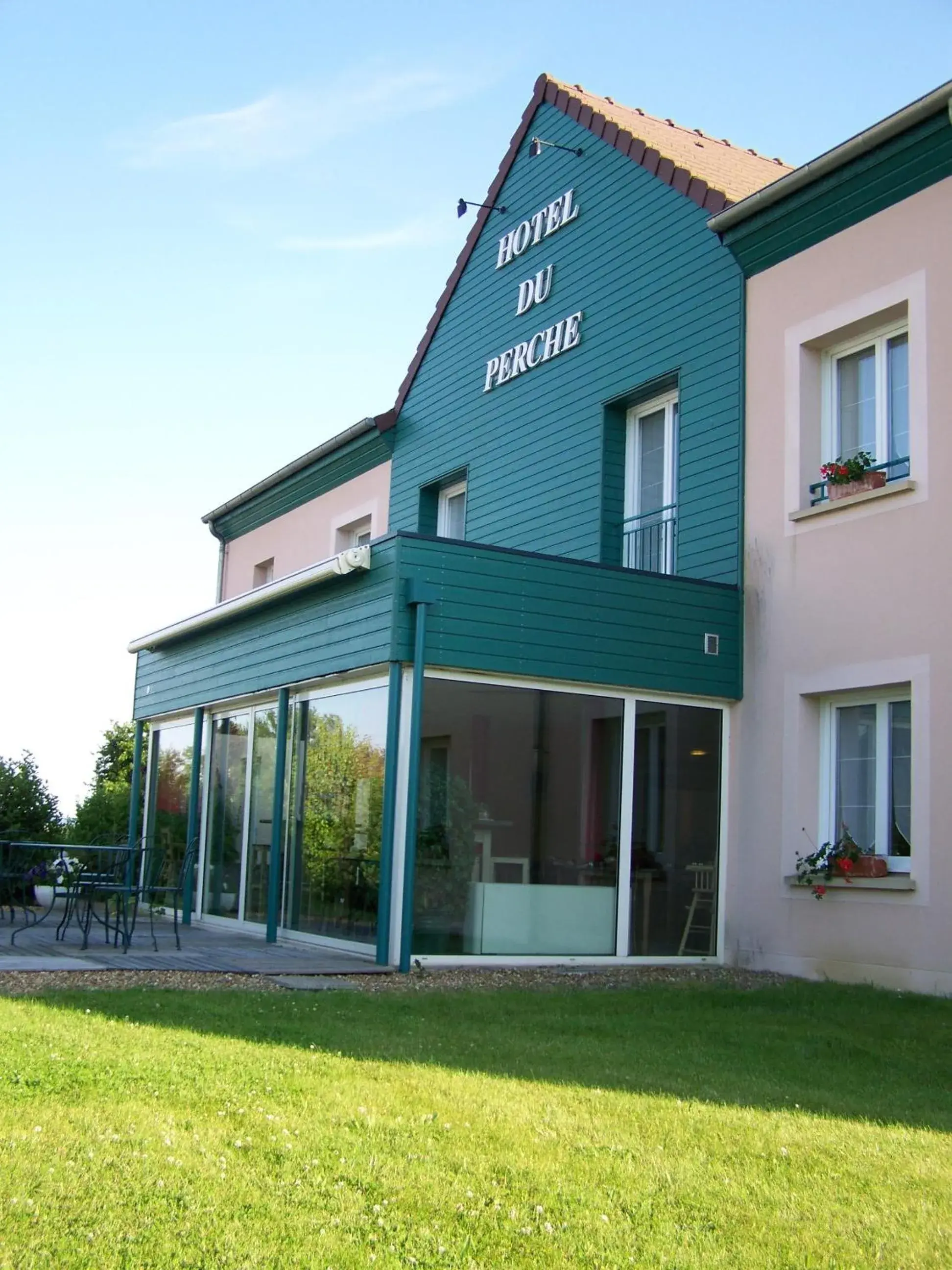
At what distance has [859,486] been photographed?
32.1 ft

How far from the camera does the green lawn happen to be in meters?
3.41

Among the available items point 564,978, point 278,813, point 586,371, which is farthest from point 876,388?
point 278,813

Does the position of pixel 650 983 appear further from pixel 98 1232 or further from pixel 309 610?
pixel 98 1232

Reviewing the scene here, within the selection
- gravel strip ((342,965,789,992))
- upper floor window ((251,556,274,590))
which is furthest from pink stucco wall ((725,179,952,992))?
Result: upper floor window ((251,556,274,590))

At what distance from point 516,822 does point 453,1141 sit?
5.44m

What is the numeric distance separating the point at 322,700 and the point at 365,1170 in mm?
7155

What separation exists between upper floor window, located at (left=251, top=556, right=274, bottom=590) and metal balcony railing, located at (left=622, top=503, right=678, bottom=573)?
860cm

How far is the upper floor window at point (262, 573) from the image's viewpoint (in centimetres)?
1980

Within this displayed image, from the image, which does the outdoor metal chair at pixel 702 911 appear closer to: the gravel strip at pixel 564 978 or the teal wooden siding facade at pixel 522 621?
the gravel strip at pixel 564 978

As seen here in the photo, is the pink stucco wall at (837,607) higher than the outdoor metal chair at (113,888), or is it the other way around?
the pink stucco wall at (837,607)

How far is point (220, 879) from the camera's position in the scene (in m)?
13.0

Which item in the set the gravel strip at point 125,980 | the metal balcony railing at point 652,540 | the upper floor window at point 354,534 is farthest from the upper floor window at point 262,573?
the gravel strip at point 125,980

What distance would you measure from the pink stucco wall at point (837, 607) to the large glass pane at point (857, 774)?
7.1 inches

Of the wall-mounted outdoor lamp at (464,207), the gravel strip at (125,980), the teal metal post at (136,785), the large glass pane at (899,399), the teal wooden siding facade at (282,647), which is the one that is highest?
the wall-mounted outdoor lamp at (464,207)
